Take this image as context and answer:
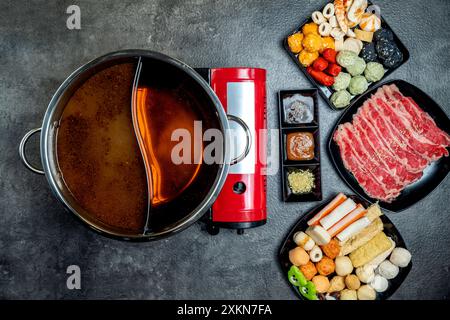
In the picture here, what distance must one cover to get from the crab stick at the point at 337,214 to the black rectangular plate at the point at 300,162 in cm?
11

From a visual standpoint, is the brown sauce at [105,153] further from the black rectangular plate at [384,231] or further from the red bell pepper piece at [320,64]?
the red bell pepper piece at [320,64]

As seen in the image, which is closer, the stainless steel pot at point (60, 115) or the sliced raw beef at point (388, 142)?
the stainless steel pot at point (60, 115)

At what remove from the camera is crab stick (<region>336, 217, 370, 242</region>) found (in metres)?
2.17

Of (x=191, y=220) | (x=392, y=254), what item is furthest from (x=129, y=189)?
(x=392, y=254)

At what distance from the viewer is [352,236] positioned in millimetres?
2227

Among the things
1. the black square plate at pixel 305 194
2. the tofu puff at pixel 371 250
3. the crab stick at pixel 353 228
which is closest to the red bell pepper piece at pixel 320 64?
the black square plate at pixel 305 194

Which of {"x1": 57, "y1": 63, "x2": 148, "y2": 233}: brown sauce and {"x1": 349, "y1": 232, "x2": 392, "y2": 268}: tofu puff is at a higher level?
{"x1": 57, "y1": 63, "x2": 148, "y2": 233}: brown sauce

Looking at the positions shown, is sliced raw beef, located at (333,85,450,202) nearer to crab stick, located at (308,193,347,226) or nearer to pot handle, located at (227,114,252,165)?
crab stick, located at (308,193,347,226)

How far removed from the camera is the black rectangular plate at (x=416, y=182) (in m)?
2.23

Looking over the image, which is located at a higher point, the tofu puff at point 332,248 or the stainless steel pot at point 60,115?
the stainless steel pot at point 60,115

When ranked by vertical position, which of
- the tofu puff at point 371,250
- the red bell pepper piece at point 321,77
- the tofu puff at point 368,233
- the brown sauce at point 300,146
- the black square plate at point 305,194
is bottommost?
the tofu puff at point 371,250

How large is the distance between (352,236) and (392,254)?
25cm

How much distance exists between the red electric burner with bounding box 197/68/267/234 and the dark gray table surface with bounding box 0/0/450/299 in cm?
27

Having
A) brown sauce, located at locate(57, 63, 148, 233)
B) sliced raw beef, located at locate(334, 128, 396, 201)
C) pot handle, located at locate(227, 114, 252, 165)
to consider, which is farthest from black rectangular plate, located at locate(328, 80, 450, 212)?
brown sauce, located at locate(57, 63, 148, 233)
